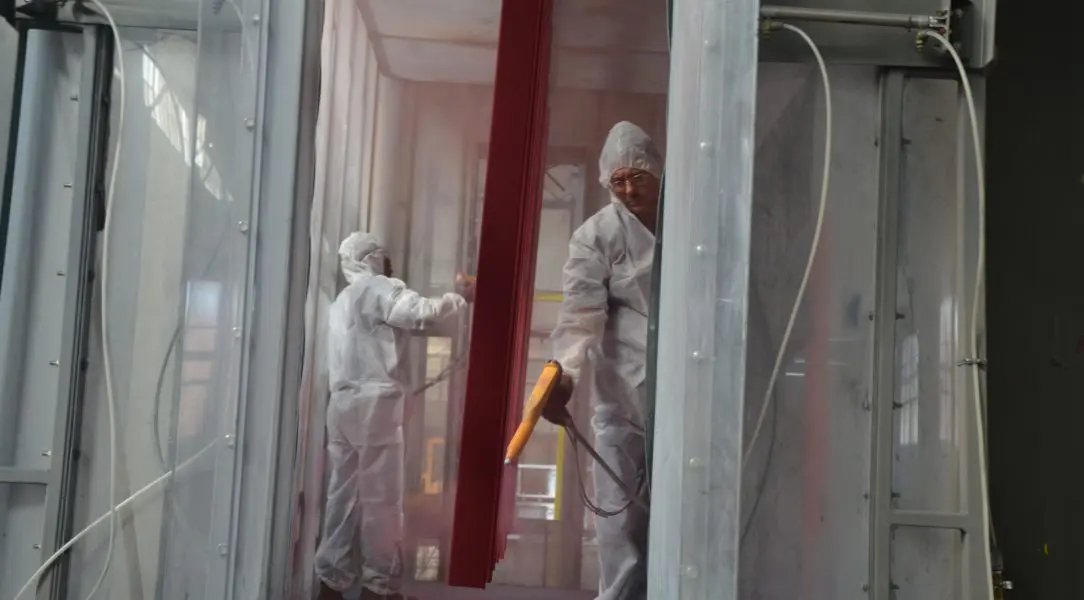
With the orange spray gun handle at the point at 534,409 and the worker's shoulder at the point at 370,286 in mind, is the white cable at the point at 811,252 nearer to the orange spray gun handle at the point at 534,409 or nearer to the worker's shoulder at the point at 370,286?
the orange spray gun handle at the point at 534,409

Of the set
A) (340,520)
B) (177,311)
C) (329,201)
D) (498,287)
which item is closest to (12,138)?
(177,311)

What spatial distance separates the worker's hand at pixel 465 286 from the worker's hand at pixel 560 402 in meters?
0.71

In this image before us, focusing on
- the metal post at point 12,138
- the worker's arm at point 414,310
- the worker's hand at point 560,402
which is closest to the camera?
the metal post at point 12,138

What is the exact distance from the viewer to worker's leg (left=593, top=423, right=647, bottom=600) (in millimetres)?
1637

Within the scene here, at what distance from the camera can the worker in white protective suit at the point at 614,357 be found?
65.1 inches

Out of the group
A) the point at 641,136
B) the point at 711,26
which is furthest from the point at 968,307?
the point at 641,136

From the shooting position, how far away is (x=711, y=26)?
3.22ft

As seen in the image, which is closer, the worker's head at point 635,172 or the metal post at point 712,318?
the metal post at point 712,318

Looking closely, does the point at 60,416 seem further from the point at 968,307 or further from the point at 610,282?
the point at 968,307

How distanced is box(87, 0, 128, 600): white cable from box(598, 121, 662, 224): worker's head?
41.5 inches

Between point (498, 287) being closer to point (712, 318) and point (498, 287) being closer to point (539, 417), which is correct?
point (539, 417)

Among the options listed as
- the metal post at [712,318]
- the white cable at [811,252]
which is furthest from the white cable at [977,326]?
the metal post at [712,318]

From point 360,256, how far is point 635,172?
84 centimetres

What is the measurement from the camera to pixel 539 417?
1599 mm
